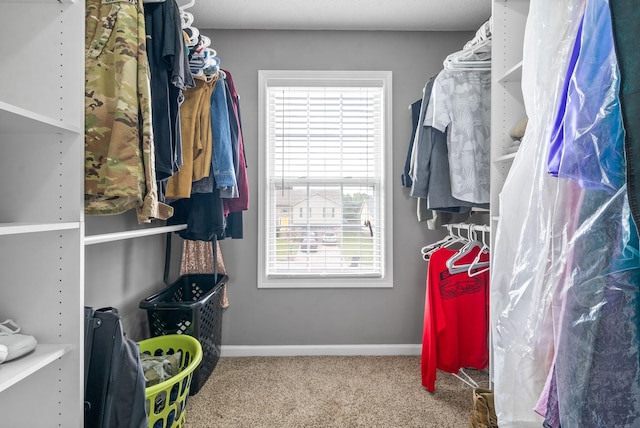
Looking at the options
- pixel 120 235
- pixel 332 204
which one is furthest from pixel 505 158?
pixel 120 235

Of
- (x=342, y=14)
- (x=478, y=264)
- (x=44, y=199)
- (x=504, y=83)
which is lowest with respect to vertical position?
(x=478, y=264)

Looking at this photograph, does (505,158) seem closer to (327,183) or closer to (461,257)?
(461,257)

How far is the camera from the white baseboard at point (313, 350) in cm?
277

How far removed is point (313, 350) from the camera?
9.12 ft

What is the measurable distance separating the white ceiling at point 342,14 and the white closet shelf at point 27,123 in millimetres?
1606

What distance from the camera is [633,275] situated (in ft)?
2.80

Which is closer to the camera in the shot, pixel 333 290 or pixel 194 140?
pixel 194 140

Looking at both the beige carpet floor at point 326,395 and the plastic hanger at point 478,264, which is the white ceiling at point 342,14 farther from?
the beige carpet floor at point 326,395

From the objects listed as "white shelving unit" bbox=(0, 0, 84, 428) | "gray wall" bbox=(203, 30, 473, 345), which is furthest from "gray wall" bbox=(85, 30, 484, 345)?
"white shelving unit" bbox=(0, 0, 84, 428)

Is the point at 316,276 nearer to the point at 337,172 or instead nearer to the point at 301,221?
the point at 301,221

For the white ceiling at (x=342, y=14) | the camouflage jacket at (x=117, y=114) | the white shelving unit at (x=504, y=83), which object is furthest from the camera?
the white ceiling at (x=342, y=14)

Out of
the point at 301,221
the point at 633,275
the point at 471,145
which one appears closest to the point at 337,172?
the point at 301,221

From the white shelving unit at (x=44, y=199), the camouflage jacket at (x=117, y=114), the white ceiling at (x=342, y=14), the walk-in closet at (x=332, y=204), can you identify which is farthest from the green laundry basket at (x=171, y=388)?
the white ceiling at (x=342, y=14)

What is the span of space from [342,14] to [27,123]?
2047 millimetres
